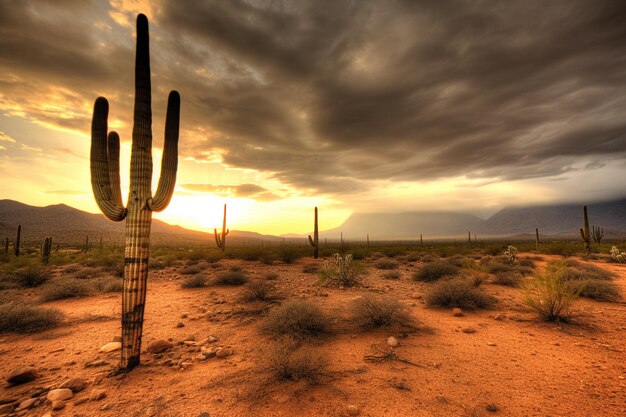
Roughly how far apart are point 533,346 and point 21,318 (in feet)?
34.8

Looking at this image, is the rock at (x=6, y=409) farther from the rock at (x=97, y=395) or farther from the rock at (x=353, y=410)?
the rock at (x=353, y=410)

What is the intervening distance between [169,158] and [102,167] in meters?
1.18

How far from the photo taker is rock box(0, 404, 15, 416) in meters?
3.16

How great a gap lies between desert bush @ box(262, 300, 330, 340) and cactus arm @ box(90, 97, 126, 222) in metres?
3.47

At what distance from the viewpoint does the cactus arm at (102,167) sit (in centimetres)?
479

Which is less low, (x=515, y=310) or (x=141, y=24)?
(x=141, y=24)

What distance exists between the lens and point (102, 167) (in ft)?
16.7

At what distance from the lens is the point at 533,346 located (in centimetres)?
471

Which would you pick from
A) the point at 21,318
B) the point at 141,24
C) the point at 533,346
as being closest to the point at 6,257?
the point at 21,318

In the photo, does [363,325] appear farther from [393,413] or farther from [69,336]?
[69,336]

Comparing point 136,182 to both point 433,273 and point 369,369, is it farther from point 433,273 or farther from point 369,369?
point 433,273

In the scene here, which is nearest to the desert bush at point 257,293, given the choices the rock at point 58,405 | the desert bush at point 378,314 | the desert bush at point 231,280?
the desert bush at point 231,280

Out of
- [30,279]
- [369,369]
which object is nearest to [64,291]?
[30,279]

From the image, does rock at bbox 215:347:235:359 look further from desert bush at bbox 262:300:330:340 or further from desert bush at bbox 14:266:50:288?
desert bush at bbox 14:266:50:288
